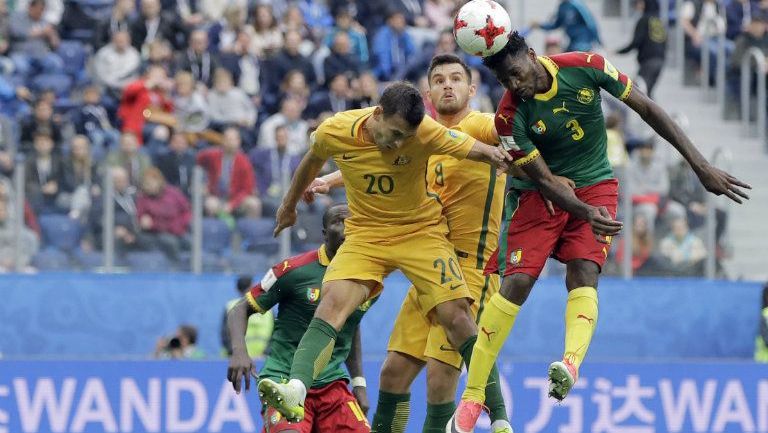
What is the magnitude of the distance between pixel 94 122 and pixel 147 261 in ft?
7.43

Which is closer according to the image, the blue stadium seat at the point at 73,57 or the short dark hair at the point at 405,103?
the short dark hair at the point at 405,103

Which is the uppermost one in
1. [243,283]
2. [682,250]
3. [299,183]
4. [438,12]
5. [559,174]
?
[438,12]

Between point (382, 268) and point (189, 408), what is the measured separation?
4.48m

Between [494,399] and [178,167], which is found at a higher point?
[178,167]

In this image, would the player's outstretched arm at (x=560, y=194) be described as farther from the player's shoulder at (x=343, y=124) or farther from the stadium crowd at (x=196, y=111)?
the stadium crowd at (x=196, y=111)

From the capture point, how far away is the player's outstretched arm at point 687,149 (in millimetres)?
10719

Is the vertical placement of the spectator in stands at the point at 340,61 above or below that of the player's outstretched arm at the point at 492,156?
above

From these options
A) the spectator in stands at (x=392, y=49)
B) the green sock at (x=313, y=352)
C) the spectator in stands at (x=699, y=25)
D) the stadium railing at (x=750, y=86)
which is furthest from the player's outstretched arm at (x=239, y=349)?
the spectator in stands at (x=699, y=25)

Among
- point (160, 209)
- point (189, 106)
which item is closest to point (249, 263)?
point (160, 209)

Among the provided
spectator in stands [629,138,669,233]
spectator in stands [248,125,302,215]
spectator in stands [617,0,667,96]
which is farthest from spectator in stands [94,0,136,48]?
spectator in stands [629,138,669,233]

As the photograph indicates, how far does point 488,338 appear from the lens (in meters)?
11.0

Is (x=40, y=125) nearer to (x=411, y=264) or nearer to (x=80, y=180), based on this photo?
(x=80, y=180)

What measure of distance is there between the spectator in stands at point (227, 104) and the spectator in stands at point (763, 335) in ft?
19.2

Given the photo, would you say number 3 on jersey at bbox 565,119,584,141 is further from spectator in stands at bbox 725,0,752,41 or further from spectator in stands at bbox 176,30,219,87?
spectator in stands at bbox 725,0,752,41
